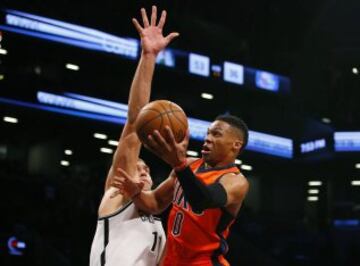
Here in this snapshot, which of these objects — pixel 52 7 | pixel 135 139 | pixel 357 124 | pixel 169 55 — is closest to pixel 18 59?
pixel 52 7

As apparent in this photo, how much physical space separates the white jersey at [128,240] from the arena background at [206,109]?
840 centimetres

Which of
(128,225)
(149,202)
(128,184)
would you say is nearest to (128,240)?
(128,225)

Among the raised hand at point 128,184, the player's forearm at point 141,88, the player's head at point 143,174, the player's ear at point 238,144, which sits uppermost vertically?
the player's forearm at point 141,88

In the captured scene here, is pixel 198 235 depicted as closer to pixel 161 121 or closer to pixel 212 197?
pixel 212 197

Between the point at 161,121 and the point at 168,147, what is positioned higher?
the point at 161,121

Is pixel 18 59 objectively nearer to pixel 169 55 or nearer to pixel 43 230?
pixel 169 55

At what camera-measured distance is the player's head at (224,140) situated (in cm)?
407

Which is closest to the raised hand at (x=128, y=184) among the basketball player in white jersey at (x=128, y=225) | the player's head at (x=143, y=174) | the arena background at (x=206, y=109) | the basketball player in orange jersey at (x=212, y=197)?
the basketball player in orange jersey at (x=212, y=197)

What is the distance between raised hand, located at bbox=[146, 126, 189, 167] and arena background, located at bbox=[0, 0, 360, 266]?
9.36 metres

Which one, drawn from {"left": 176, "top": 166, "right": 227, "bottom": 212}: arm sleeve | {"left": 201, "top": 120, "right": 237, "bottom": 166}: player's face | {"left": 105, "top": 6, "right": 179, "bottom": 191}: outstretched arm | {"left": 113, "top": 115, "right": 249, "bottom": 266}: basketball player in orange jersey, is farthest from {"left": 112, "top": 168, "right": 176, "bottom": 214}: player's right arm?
{"left": 176, "top": 166, "right": 227, "bottom": 212}: arm sleeve

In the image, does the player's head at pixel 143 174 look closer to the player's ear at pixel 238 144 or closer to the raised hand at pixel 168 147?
the player's ear at pixel 238 144

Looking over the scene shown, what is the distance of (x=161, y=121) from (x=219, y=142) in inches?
26.1

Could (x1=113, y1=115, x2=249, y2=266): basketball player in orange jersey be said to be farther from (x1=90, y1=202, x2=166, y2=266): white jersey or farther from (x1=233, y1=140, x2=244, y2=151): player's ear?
(x1=90, y1=202, x2=166, y2=266): white jersey

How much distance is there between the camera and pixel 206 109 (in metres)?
23.3
